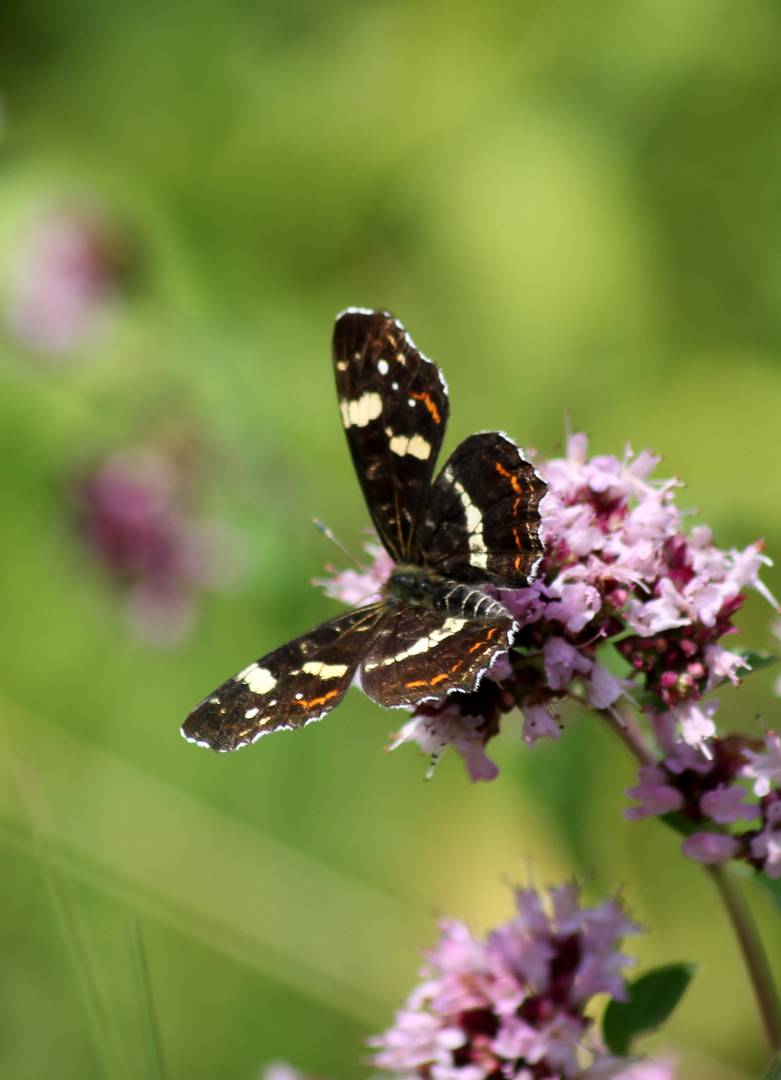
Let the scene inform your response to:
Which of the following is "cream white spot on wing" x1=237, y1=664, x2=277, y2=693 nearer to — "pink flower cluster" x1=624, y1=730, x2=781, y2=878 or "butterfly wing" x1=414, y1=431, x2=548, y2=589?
"butterfly wing" x1=414, y1=431, x2=548, y2=589

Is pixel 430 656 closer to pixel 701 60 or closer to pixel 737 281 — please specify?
pixel 737 281

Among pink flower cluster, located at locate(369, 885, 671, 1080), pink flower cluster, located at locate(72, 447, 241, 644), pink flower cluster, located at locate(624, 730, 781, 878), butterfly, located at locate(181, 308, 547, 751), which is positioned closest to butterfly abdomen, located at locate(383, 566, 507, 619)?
butterfly, located at locate(181, 308, 547, 751)

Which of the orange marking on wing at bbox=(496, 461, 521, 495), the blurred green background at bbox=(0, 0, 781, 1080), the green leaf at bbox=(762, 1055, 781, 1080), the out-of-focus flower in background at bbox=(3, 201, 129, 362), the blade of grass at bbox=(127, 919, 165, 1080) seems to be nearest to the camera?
the green leaf at bbox=(762, 1055, 781, 1080)

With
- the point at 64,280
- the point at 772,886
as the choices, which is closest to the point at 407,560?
the point at 772,886

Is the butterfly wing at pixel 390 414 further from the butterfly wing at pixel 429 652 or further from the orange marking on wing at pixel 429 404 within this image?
the butterfly wing at pixel 429 652

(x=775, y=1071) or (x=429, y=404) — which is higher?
(x=429, y=404)

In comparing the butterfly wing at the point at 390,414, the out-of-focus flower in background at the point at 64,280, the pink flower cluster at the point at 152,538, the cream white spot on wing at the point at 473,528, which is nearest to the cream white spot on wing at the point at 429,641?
the cream white spot on wing at the point at 473,528

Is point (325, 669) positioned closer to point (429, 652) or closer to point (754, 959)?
point (429, 652)
